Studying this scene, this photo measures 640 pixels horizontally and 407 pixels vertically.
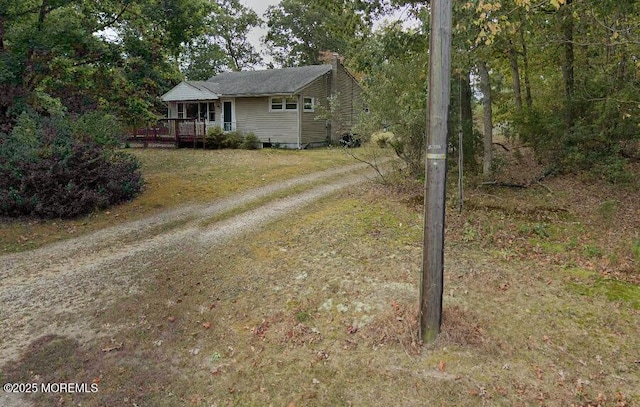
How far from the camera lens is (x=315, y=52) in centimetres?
3662

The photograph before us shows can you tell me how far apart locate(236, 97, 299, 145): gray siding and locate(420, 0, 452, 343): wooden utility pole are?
54.2ft

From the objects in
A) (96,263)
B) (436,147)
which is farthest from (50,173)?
(436,147)

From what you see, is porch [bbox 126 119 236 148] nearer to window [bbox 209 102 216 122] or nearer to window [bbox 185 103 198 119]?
window [bbox 209 102 216 122]

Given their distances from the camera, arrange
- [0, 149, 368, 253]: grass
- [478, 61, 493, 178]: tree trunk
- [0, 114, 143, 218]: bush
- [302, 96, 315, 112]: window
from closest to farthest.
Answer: [0, 149, 368, 253]: grass < [0, 114, 143, 218]: bush < [478, 61, 493, 178]: tree trunk < [302, 96, 315, 112]: window

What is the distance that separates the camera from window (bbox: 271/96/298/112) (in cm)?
1952

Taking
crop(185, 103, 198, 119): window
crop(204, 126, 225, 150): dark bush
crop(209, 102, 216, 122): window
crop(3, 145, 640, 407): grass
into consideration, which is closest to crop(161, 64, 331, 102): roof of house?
crop(209, 102, 216, 122): window

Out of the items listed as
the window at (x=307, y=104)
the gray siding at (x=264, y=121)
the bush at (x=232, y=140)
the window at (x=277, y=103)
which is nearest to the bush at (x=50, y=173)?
the bush at (x=232, y=140)

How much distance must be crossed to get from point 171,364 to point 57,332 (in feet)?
4.73

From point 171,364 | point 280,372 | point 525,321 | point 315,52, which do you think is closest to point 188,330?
point 171,364

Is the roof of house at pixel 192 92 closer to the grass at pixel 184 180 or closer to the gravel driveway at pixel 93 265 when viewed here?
the grass at pixel 184 180

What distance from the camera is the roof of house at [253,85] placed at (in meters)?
19.5

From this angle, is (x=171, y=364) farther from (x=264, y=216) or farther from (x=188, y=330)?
(x=264, y=216)

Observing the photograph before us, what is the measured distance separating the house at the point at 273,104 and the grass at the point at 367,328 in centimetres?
1350

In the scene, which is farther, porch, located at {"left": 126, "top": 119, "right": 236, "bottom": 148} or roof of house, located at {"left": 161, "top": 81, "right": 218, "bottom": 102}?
roof of house, located at {"left": 161, "top": 81, "right": 218, "bottom": 102}
